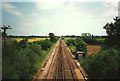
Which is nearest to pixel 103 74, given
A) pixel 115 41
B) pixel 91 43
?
pixel 115 41

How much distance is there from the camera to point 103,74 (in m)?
20.0

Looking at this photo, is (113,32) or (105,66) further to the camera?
(113,32)

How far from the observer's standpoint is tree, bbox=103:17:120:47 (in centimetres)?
3597

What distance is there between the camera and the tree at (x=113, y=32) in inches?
1416

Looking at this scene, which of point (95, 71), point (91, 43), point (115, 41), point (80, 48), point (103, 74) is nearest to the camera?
point (103, 74)

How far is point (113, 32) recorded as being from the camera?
125 feet

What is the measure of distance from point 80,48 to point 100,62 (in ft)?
109

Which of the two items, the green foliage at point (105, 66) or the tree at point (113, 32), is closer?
the green foliage at point (105, 66)

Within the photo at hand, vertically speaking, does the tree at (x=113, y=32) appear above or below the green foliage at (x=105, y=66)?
above

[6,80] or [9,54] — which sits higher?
[9,54]

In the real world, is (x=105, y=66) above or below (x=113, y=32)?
below

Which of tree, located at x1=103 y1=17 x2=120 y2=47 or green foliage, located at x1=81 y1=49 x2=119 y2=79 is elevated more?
tree, located at x1=103 y1=17 x2=120 y2=47

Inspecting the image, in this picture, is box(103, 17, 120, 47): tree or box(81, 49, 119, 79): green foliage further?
box(103, 17, 120, 47): tree

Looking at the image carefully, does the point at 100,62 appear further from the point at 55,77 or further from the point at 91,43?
the point at 91,43
